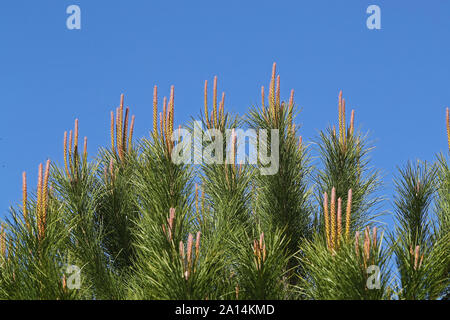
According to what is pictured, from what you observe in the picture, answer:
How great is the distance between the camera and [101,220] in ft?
14.5

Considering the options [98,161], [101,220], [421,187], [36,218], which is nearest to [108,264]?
[101,220]

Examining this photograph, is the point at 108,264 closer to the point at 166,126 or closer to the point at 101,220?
the point at 101,220

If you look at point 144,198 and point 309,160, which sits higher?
point 309,160

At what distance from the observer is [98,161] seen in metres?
4.43

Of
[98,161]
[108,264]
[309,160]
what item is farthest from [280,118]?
[108,264]

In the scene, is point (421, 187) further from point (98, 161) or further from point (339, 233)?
point (98, 161)
